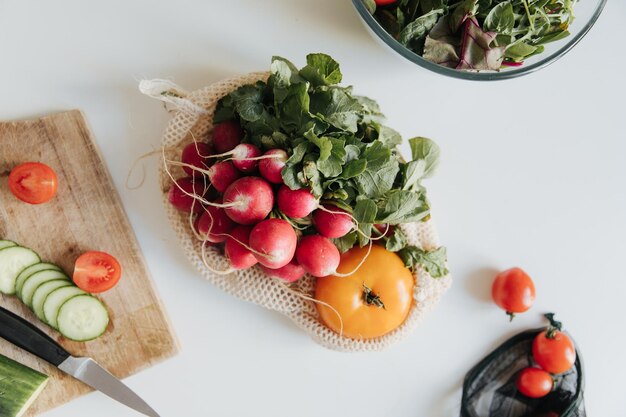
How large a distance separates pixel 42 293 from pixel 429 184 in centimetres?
88

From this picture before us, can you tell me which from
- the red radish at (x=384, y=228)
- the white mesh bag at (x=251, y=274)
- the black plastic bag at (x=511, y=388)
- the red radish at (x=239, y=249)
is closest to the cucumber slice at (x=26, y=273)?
the white mesh bag at (x=251, y=274)

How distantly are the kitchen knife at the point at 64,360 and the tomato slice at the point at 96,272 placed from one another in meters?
0.14

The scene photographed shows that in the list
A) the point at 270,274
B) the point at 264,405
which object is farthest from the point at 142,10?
the point at 264,405

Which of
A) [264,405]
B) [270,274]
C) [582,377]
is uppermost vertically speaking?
[270,274]

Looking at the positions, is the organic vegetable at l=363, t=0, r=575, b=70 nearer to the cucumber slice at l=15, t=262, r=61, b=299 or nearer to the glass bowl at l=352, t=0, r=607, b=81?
the glass bowl at l=352, t=0, r=607, b=81

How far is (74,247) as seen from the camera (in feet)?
4.20

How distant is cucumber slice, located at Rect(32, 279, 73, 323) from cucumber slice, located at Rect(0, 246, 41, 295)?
65mm

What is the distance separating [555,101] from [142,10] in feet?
3.19

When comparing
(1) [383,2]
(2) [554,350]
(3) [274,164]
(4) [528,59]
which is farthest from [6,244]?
(2) [554,350]

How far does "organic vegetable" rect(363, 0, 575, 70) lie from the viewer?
1105 millimetres

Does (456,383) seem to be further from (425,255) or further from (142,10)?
(142,10)

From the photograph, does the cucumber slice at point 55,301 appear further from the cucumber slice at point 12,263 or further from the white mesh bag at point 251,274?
the white mesh bag at point 251,274

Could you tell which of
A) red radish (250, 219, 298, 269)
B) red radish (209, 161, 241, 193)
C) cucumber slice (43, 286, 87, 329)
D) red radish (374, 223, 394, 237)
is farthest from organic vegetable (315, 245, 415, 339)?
cucumber slice (43, 286, 87, 329)

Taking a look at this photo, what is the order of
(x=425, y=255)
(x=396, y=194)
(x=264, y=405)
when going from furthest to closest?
(x=264, y=405) → (x=425, y=255) → (x=396, y=194)
